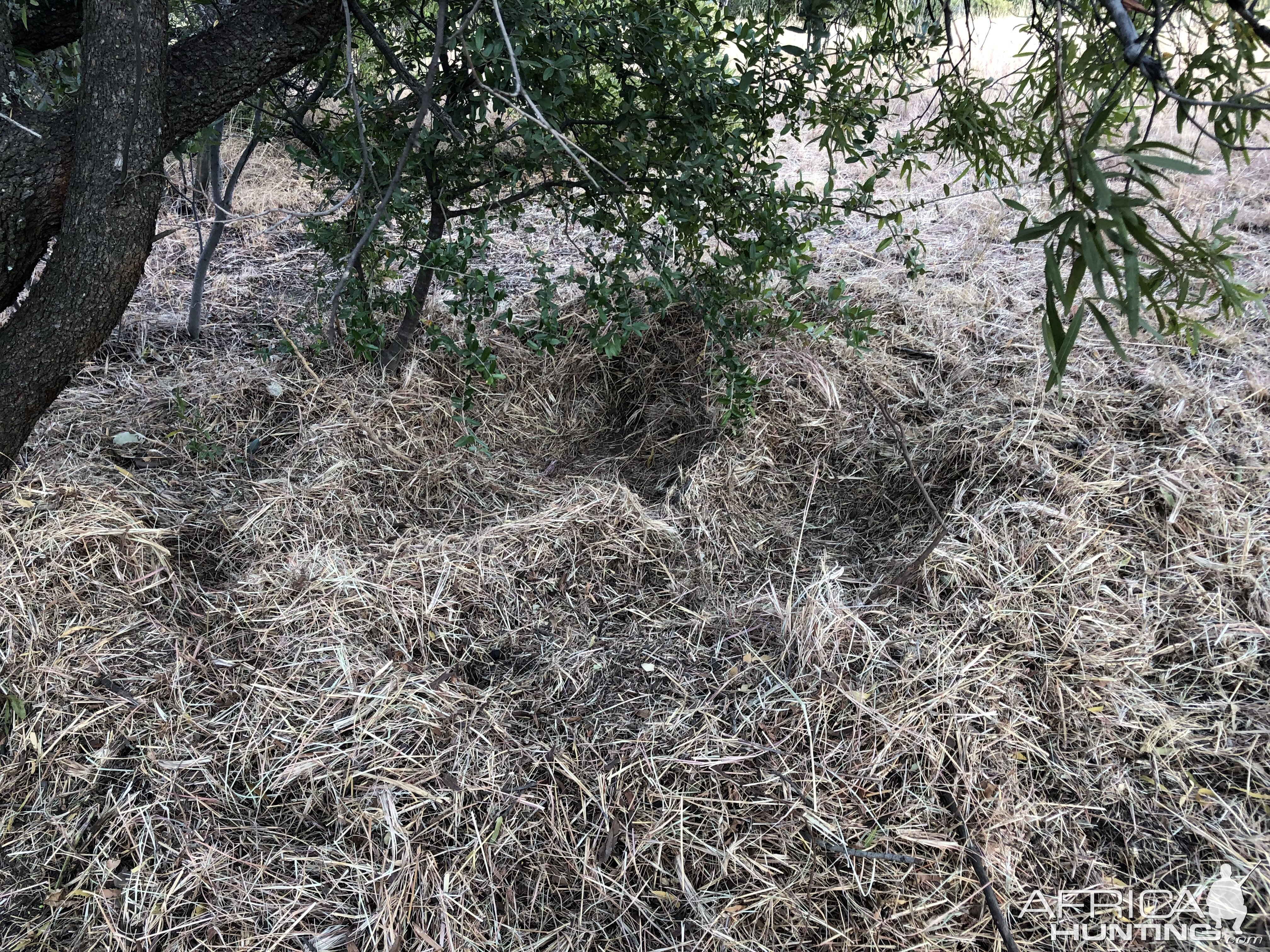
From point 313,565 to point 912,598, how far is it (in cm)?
158

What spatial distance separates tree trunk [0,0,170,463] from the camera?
185cm

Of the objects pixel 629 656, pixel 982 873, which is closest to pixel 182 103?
pixel 629 656

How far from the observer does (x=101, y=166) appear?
6.12 feet

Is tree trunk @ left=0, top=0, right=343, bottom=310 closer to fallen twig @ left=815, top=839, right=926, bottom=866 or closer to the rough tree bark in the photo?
the rough tree bark

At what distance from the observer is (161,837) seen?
175cm

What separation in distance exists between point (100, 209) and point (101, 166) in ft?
0.31

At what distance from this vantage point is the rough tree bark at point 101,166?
1.86 meters

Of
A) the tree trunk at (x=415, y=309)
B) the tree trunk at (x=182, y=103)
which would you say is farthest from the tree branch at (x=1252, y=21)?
the tree trunk at (x=415, y=309)

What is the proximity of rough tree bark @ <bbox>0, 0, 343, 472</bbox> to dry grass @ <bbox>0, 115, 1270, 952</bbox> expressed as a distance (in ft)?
1.60

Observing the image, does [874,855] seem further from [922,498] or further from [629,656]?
[922,498]

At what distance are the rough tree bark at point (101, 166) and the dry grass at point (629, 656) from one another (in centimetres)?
49

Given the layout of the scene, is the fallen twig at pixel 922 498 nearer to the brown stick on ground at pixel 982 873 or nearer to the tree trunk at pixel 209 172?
the brown stick on ground at pixel 982 873

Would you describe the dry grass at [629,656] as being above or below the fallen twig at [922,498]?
below

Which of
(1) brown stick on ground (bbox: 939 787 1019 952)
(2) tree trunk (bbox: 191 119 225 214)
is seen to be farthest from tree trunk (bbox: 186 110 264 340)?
(1) brown stick on ground (bbox: 939 787 1019 952)
